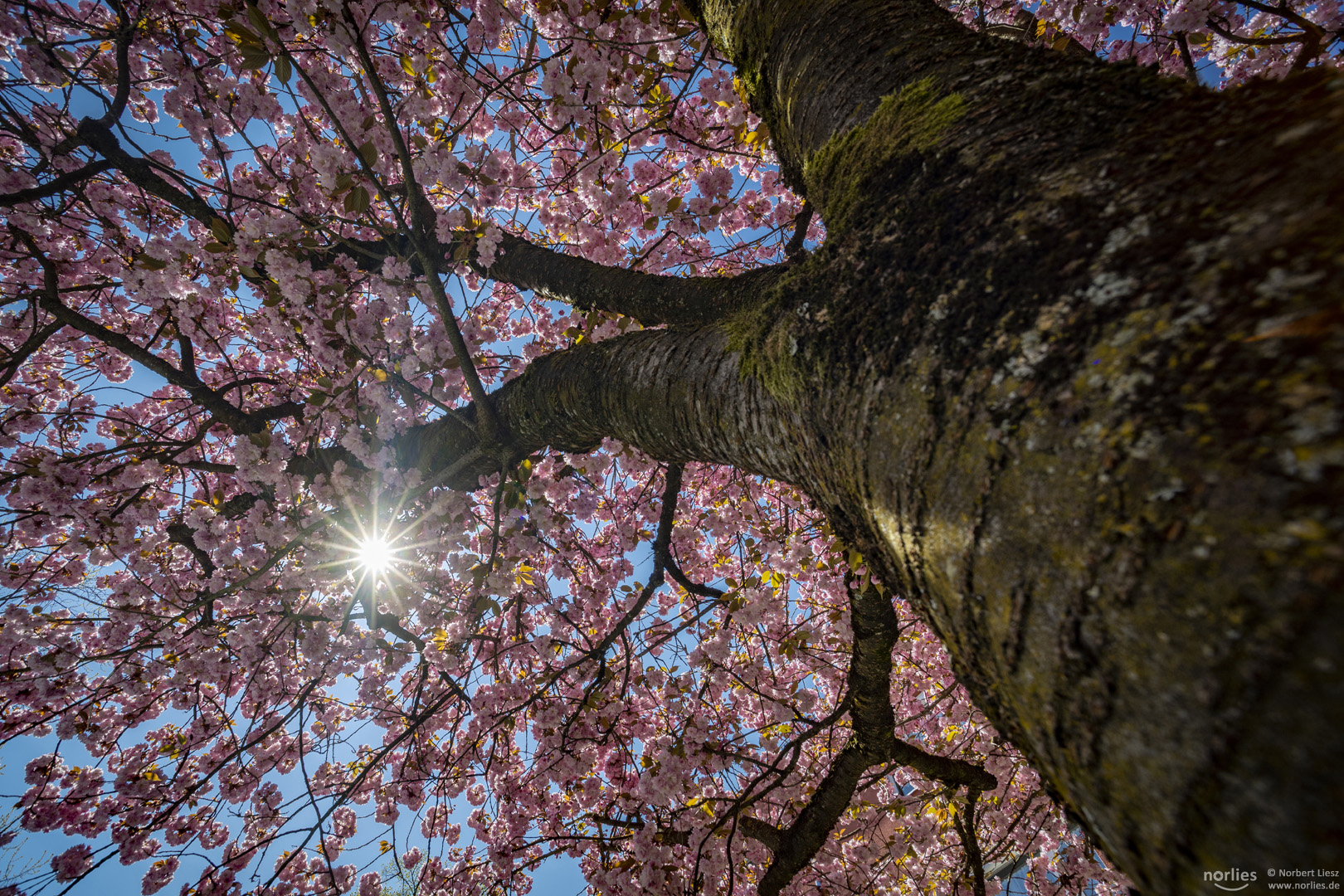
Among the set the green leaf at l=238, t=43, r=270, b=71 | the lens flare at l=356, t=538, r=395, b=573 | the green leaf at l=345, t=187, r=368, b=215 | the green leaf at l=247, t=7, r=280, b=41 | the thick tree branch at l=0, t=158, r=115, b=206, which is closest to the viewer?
the green leaf at l=247, t=7, r=280, b=41

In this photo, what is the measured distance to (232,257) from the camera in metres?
3.02

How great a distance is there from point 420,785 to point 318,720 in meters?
1.32

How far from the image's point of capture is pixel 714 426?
1521 millimetres

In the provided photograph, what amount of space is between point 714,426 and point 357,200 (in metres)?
1.99

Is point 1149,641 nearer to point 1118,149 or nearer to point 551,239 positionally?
point 1118,149

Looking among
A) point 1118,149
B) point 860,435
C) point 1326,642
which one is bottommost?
point 1326,642

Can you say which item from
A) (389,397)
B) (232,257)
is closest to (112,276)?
(232,257)

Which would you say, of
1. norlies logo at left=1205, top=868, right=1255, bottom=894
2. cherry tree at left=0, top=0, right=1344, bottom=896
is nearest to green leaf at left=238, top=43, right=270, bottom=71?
cherry tree at left=0, top=0, right=1344, bottom=896

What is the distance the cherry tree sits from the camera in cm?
42

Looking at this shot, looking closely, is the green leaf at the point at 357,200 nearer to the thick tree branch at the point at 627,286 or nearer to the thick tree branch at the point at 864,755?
the thick tree branch at the point at 627,286

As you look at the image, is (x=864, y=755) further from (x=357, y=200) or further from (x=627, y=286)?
(x=357, y=200)

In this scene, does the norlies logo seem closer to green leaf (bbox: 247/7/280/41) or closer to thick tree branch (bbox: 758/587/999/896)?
thick tree branch (bbox: 758/587/999/896)

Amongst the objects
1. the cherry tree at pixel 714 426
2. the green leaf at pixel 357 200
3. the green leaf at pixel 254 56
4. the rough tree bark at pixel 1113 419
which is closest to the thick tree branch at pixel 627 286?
the cherry tree at pixel 714 426

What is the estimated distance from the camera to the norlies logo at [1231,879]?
0.35 m
